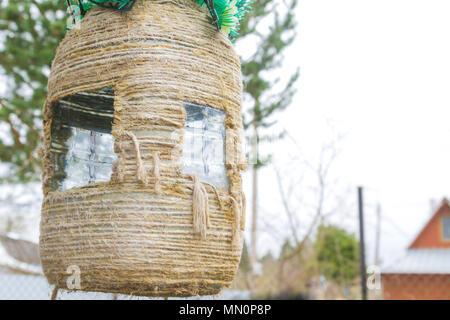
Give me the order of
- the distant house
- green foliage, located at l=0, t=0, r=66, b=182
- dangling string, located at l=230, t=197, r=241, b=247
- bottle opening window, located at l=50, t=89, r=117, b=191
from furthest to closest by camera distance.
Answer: the distant house, green foliage, located at l=0, t=0, r=66, b=182, bottle opening window, located at l=50, t=89, r=117, b=191, dangling string, located at l=230, t=197, r=241, b=247

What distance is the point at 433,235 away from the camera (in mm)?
8328

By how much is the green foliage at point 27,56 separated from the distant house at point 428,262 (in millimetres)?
4152

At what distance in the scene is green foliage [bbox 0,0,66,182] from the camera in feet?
11.8

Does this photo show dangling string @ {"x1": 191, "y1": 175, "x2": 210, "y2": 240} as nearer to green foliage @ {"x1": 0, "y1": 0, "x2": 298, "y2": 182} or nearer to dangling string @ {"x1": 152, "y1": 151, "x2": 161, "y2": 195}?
dangling string @ {"x1": 152, "y1": 151, "x2": 161, "y2": 195}

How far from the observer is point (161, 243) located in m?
1.16

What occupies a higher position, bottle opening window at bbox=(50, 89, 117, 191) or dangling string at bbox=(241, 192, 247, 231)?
bottle opening window at bbox=(50, 89, 117, 191)

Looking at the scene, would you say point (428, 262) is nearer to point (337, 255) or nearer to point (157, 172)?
point (337, 255)

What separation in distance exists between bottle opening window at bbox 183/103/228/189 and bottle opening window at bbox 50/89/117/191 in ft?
0.91

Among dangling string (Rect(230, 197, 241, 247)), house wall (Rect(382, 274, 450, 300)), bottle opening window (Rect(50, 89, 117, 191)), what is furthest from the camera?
house wall (Rect(382, 274, 450, 300))

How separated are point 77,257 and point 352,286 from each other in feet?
15.2

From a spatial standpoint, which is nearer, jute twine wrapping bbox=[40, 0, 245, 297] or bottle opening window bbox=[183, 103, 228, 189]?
jute twine wrapping bbox=[40, 0, 245, 297]

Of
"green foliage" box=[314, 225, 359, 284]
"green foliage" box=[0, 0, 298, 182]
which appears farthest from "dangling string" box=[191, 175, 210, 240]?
"green foliage" box=[314, 225, 359, 284]

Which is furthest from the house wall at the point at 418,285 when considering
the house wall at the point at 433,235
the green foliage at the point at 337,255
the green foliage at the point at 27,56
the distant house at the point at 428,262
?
→ the green foliage at the point at 27,56
